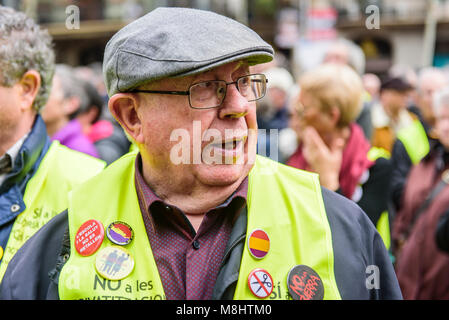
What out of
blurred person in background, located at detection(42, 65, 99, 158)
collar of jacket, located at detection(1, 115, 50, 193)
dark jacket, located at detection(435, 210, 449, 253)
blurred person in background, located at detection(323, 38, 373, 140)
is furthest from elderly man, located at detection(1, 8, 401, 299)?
blurred person in background, located at detection(323, 38, 373, 140)

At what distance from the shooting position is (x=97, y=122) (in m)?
4.64

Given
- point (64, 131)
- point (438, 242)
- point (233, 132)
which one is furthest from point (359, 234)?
point (64, 131)

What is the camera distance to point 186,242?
160cm

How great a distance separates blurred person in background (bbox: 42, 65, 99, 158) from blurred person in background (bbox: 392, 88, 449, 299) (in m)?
1.99

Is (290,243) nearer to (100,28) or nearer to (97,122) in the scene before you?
(97,122)

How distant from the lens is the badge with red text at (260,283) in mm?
1496

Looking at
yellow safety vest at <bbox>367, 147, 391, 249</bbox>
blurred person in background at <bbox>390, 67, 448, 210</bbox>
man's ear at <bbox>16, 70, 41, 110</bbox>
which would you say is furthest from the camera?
blurred person in background at <bbox>390, 67, 448, 210</bbox>

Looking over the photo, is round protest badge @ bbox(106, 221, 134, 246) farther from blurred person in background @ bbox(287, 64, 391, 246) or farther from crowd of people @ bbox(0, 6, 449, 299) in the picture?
blurred person in background @ bbox(287, 64, 391, 246)

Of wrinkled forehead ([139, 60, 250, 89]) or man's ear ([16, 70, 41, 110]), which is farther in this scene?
man's ear ([16, 70, 41, 110])

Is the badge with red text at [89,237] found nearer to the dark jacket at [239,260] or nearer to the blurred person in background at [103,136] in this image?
the dark jacket at [239,260]

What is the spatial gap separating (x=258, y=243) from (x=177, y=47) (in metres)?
0.59

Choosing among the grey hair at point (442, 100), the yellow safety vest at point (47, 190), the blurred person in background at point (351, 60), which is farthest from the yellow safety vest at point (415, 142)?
the yellow safety vest at point (47, 190)

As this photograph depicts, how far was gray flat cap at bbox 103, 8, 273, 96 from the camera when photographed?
148cm

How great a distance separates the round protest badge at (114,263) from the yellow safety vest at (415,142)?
137 inches
